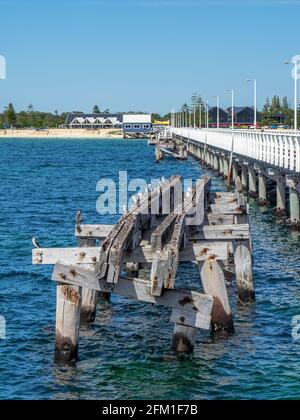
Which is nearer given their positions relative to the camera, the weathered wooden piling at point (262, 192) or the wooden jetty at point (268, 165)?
the wooden jetty at point (268, 165)

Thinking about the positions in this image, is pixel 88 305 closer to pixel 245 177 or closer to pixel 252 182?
pixel 252 182

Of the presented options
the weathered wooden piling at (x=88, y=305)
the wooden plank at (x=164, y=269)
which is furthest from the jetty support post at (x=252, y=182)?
the wooden plank at (x=164, y=269)

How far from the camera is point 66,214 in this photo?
122 ft

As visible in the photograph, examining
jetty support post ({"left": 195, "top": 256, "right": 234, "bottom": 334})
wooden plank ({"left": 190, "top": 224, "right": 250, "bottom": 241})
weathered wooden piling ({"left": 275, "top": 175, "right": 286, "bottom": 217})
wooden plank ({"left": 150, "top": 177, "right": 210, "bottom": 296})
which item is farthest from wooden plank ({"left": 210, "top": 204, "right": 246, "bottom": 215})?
weathered wooden piling ({"left": 275, "top": 175, "right": 286, "bottom": 217})

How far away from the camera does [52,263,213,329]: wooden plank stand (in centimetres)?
1273

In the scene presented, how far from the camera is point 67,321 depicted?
13336 millimetres

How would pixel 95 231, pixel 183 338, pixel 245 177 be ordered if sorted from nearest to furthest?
1. pixel 183 338
2. pixel 95 231
3. pixel 245 177

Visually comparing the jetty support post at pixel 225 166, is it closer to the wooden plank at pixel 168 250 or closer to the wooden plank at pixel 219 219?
the wooden plank at pixel 219 219

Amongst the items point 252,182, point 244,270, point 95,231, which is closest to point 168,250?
point 95,231

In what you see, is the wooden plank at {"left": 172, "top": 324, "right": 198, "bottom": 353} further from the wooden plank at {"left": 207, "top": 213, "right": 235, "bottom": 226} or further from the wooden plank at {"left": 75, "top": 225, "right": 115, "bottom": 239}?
the wooden plank at {"left": 207, "top": 213, "right": 235, "bottom": 226}

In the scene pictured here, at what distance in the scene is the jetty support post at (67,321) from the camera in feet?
43.1

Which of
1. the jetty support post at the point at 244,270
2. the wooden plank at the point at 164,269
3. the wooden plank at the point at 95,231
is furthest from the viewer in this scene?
the wooden plank at the point at 95,231

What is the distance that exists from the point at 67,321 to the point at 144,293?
1.38 metres

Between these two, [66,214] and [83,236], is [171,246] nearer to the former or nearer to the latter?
[83,236]
